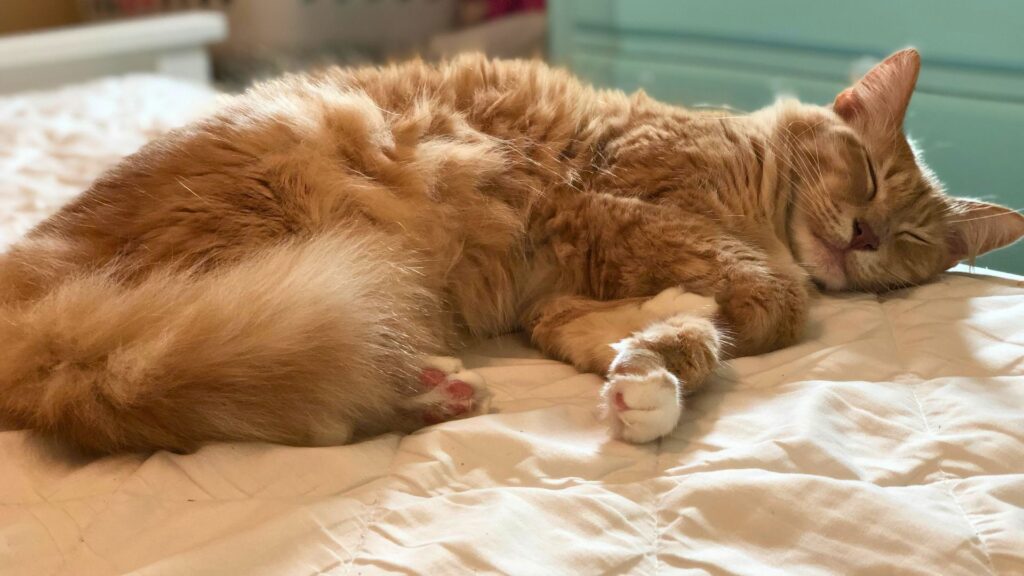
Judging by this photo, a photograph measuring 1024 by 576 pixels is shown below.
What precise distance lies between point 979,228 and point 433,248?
1.08 m

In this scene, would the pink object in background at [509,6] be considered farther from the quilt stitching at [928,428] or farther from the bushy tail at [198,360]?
the bushy tail at [198,360]

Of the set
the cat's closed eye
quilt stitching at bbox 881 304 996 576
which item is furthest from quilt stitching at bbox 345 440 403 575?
the cat's closed eye

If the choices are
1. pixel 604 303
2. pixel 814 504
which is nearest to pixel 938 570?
pixel 814 504

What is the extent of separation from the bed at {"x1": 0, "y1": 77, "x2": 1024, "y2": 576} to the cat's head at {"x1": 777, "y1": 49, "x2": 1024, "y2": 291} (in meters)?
0.29

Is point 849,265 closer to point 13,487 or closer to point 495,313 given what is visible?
point 495,313

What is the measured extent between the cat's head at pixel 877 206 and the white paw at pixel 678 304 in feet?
1.04

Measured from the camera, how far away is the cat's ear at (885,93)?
5.56 feet

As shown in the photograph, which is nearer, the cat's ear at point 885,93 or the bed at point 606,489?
the bed at point 606,489

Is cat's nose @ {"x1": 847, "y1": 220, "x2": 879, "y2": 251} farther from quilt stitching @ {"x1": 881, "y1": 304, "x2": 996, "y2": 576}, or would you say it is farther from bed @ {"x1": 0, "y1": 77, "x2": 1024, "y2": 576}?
bed @ {"x1": 0, "y1": 77, "x2": 1024, "y2": 576}

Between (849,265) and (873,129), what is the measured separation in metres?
0.31

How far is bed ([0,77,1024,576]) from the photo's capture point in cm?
94

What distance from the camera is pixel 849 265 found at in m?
1.64

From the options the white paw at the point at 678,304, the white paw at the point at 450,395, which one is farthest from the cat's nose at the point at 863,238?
the white paw at the point at 450,395

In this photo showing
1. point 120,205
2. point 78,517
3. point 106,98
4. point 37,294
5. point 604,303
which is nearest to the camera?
point 78,517
